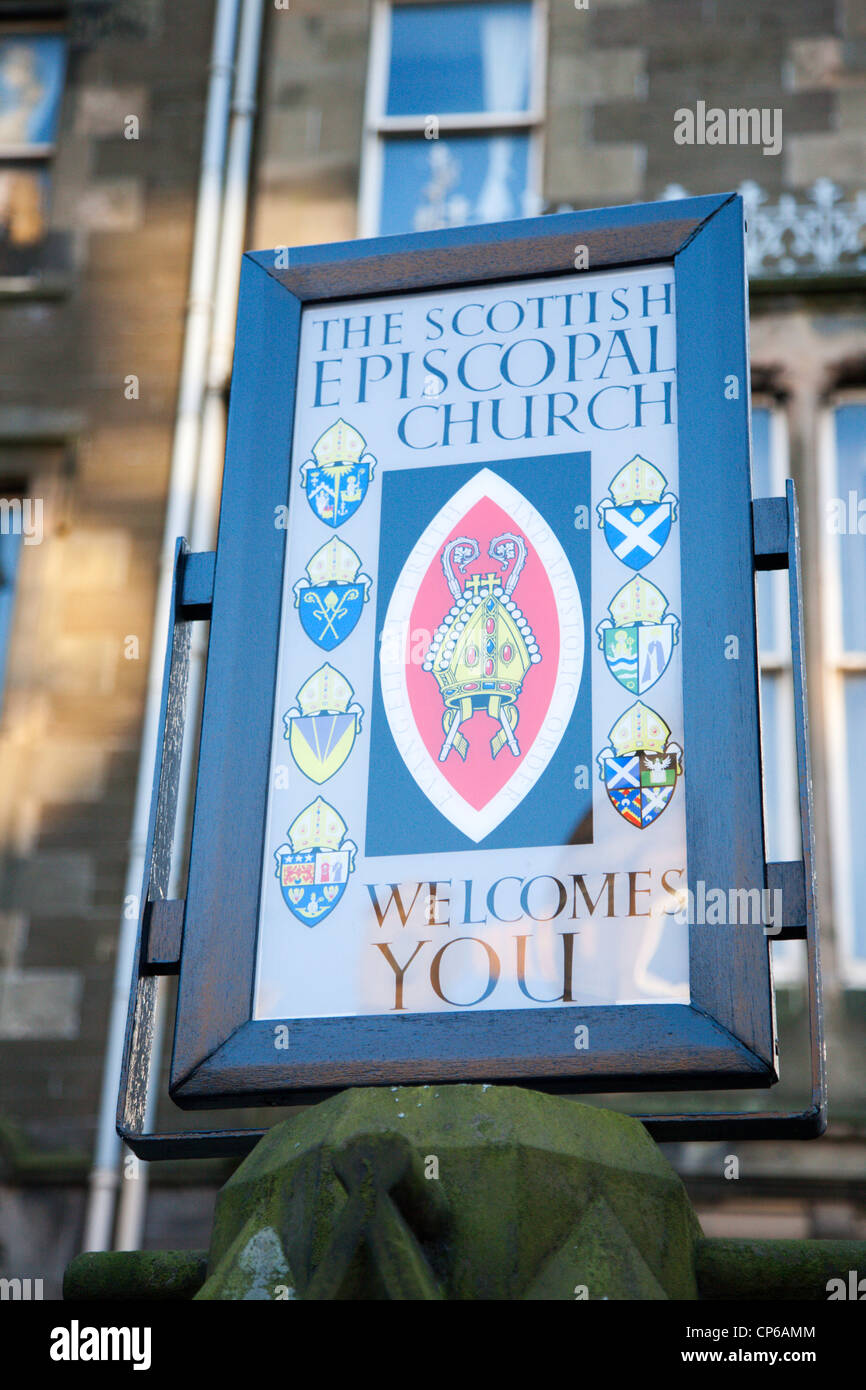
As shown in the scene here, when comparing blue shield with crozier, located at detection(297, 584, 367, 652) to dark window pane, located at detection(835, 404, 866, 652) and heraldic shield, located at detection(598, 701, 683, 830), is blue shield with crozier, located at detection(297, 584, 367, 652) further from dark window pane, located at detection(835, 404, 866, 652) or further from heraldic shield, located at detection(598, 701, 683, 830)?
dark window pane, located at detection(835, 404, 866, 652)

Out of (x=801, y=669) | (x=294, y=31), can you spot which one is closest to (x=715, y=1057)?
(x=801, y=669)

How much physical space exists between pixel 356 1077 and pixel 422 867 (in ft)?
1.40

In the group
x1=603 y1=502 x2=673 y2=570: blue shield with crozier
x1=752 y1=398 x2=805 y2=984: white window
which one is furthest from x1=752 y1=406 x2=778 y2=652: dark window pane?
x1=603 y1=502 x2=673 y2=570: blue shield with crozier

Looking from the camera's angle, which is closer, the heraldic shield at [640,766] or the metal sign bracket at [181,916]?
the metal sign bracket at [181,916]

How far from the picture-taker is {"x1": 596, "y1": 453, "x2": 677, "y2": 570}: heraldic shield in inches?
140

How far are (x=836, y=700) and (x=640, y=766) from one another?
4.22 metres

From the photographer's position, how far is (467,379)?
152 inches

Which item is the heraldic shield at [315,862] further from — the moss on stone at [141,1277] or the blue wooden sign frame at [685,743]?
the moss on stone at [141,1277]

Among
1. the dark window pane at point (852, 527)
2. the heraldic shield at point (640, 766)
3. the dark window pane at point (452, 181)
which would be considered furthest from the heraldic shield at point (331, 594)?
the dark window pane at point (452, 181)

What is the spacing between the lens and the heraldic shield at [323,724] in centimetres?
353

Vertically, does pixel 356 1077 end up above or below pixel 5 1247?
above

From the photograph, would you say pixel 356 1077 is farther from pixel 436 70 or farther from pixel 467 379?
pixel 436 70

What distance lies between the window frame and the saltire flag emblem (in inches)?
149

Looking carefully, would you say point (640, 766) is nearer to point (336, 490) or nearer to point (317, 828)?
point (317, 828)
